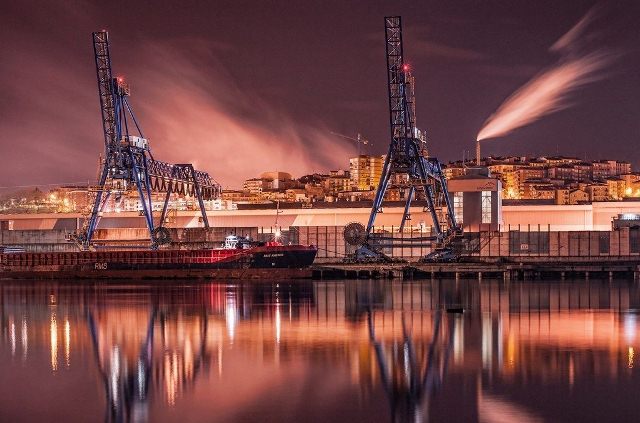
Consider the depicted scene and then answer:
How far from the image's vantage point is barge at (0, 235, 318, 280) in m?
67.6

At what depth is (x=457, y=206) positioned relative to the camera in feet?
259

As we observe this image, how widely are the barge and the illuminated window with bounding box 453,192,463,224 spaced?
48.7 ft

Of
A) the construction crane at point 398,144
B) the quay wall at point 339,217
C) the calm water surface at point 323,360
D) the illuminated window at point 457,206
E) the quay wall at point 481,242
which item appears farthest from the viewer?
the quay wall at point 339,217

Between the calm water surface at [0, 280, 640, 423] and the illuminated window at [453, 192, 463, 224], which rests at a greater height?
the illuminated window at [453, 192, 463, 224]

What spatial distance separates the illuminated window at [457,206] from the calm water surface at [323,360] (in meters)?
34.0

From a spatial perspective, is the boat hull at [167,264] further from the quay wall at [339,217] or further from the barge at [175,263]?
the quay wall at [339,217]

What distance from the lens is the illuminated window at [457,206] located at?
78.9 meters

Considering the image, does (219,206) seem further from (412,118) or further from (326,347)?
(326,347)

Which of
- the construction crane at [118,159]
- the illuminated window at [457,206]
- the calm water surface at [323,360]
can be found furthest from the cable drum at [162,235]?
the calm water surface at [323,360]

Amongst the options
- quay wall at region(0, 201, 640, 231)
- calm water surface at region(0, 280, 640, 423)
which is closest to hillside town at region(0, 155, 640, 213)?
quay wall at region(0, 201, 640, 231)

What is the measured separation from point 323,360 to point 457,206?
54.9 metres

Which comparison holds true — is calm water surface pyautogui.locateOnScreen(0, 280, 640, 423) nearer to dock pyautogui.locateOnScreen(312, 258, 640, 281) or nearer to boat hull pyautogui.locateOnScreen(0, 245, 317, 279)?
dock pyautogui.locateOnScreen(312, 258, 640, 281)

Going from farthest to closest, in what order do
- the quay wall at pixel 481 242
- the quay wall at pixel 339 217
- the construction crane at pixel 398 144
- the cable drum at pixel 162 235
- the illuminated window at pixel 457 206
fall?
the quay wall at pixel 339 217 < the illuminated window at pixel 457 206 < the cable drum at pixel 162 235 < the quay wall at pixel 481 242 < the construction crane at pixel 398 144

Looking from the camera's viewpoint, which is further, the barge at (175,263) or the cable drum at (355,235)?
the barge at (175,263)
